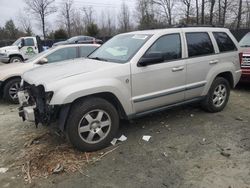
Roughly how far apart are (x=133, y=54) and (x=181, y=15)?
37452mm

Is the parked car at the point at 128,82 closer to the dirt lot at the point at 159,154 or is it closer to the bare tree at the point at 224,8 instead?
the dirt lot at the point at 159,154

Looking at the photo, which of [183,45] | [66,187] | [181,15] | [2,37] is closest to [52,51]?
[183,45]

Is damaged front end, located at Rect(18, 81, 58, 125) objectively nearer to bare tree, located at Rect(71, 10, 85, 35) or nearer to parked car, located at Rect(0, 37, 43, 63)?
parked car, located at Rect(0, 37, 43, 63)

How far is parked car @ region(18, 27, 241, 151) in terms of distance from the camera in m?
4.06

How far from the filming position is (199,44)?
5.49 m

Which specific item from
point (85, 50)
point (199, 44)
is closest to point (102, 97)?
point (199, 44)

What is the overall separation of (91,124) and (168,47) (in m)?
1.99

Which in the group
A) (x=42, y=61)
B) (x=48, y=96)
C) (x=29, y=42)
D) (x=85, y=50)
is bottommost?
A: (x=48, y=96)

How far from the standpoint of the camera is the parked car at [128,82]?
4.06 metres

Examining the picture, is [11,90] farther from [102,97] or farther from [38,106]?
[102,97]

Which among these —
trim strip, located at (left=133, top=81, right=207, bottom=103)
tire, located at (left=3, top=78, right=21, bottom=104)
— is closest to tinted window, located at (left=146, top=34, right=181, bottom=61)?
trim strip, located at (left=133, top=81, right=207, bottom=103)

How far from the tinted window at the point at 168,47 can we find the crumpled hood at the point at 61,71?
915mm

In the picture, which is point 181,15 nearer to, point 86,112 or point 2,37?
point 2,37

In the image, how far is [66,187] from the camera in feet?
11.4
